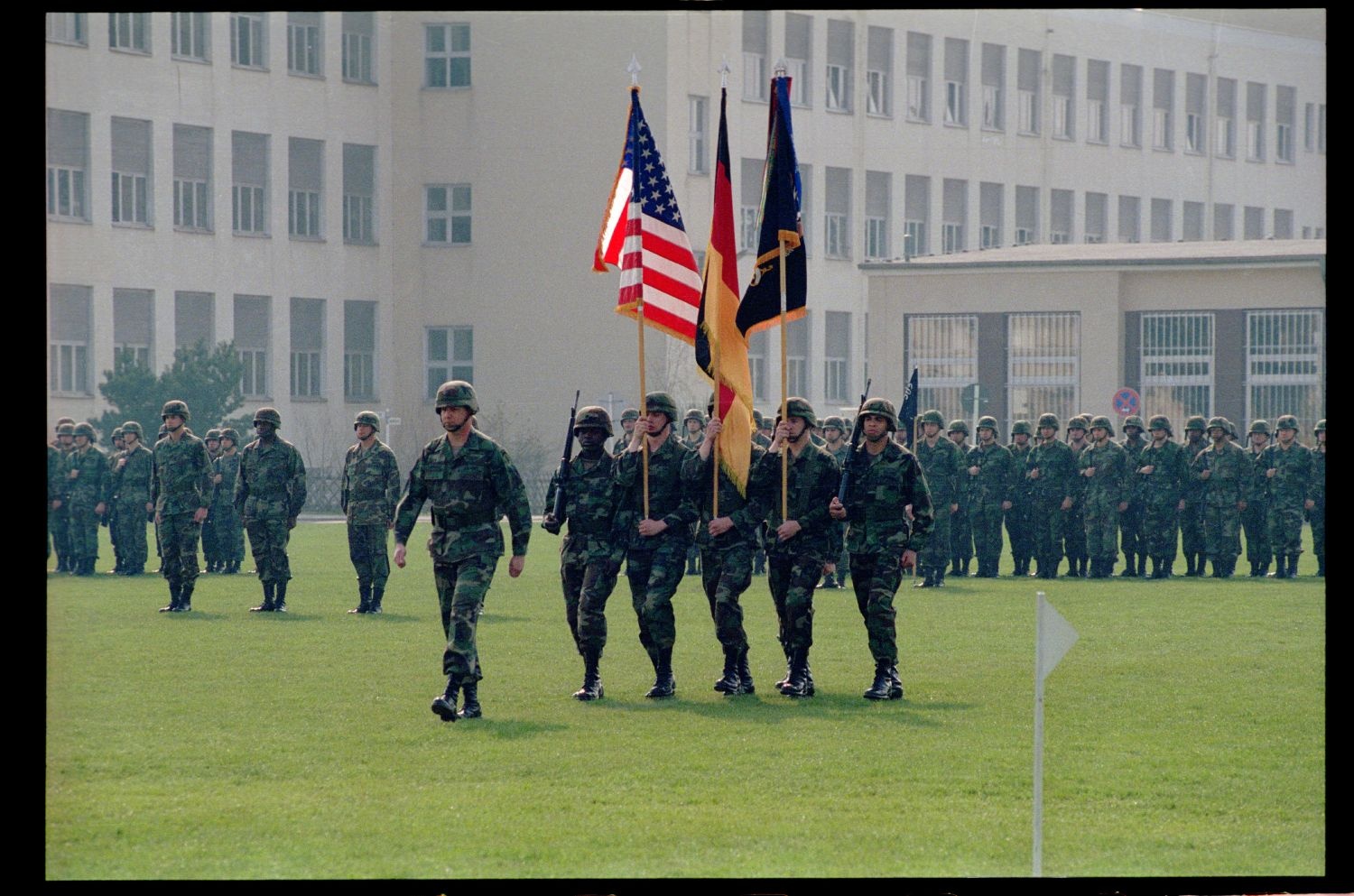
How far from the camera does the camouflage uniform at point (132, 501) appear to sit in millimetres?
26328

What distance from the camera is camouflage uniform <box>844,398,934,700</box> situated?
14477 mm

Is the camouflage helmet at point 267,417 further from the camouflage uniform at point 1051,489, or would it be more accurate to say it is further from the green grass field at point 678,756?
the camouflage uniform at point 1051,489

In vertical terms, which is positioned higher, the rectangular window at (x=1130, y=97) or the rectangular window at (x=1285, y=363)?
the rectangular window at (x=1130, y=97)

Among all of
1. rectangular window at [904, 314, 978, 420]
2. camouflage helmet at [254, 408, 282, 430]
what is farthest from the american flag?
rectangular window at [904, 314, 978, 420]

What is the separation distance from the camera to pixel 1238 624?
799 inches

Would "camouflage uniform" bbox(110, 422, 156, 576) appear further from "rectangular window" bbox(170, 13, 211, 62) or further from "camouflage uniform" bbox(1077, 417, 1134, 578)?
"rectangular window" bbox(170, 13, 211, 62)

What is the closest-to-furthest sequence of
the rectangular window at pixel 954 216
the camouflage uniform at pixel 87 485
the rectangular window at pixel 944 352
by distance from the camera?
the camouflage uniform at pixel 87 485, the rectangular window at pixel 944 352, the rectangular window at pixel 954 216

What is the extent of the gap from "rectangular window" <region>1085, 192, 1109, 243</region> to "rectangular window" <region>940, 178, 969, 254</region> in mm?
3189

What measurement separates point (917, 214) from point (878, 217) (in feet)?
4.07

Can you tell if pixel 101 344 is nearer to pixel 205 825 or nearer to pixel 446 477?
pixel 446 477

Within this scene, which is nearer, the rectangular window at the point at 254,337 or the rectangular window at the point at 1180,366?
the rectangular window at the point at 1180,366

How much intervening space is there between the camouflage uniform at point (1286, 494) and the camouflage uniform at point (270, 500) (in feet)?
37.0

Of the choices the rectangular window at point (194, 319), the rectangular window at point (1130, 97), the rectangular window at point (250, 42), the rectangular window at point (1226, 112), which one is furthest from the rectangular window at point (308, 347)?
the rectangular window at point (1226, 112)

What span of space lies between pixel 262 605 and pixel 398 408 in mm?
32562
